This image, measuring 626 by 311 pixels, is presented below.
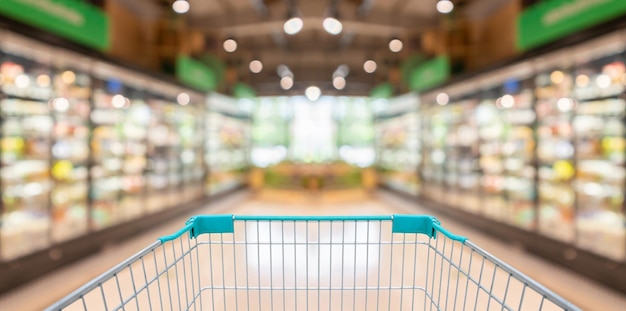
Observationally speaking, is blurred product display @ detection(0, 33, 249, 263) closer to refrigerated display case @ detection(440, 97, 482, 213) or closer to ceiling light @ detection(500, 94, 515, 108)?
refrigerated display case @ detection(440, 97, 482, 213)

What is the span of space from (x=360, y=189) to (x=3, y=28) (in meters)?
9.25

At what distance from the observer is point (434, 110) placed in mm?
7582

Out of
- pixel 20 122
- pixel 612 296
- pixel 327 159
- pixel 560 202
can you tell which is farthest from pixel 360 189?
pixel 20 122

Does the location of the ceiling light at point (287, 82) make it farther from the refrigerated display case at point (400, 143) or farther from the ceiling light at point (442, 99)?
the ceiling light at point (442, 99)

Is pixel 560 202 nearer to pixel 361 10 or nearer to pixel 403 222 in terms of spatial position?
pixel 403 222

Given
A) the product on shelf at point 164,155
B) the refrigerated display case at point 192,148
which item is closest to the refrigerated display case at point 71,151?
Result: the product on shelf at point 164,155

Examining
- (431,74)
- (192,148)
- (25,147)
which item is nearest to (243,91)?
(192,148)

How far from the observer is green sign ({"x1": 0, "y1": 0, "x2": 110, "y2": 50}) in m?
3.24

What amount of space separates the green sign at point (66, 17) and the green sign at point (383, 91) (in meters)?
7.92

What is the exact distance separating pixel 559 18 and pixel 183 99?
655 centimetres

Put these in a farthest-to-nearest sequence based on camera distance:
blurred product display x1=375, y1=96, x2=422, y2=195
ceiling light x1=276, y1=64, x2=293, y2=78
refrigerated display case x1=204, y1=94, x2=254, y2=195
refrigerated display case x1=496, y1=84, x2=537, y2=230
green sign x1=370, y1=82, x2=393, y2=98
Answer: ceiling light x1=276, y1=64, x2=293, y2=78 < green sign x1=370, y1=82, x2=393, y2=98 < blurred product display x1=375, y1=96, x2=422, y2=195 < refrigerated display case x1=204, y1=94, x2=254, y2=195 < refrigerated display case x1=496, y1=84, x2=537, y2=230

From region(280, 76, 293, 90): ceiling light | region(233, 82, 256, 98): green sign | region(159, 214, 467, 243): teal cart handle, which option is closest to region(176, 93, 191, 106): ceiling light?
region(233, 82, 256, 98): green sign

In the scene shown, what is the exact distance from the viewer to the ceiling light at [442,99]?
6991 millimetres

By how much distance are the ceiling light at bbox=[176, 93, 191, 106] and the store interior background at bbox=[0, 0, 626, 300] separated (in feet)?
0.10
